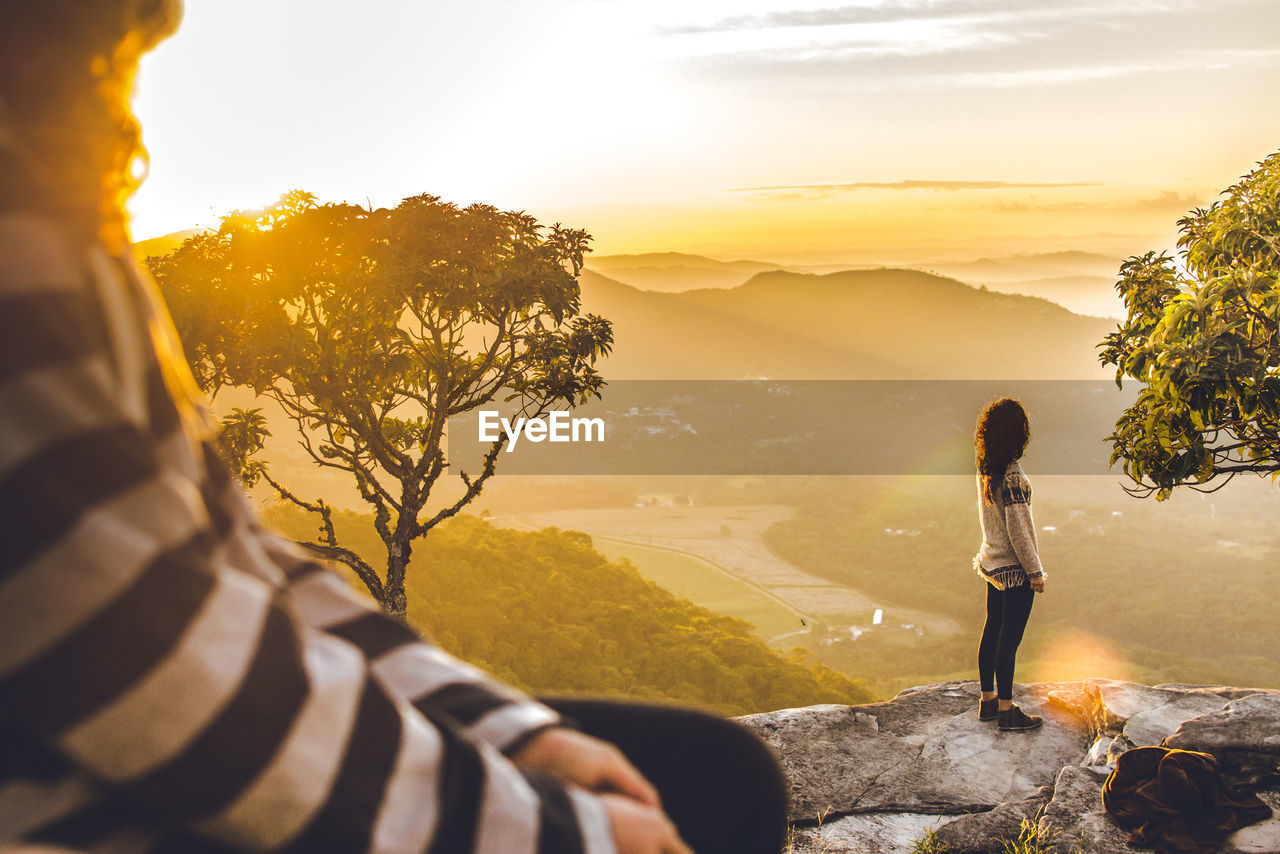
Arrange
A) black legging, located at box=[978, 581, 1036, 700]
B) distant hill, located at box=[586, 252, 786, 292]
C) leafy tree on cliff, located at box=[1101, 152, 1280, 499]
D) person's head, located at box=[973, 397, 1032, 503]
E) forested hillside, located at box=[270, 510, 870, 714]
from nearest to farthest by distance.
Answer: leafy tree on cliff, located at box=[1101, 152, 1280, 499]
person's head, located at box=[973, 397, 1032, 503]
black legging, located at box=[978, 581, 1036, 700]
forested hillside, located at box=[270, 510, 870, 714]
distant hill, located at box=[586, 252, 786, 292]

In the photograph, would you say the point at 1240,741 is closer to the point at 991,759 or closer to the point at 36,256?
the point at 991,759

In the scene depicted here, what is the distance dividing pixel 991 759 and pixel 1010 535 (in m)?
1.59

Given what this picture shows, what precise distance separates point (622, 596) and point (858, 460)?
50.7 metres

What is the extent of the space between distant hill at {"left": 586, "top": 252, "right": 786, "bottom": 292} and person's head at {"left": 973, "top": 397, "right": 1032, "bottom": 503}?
6207cm

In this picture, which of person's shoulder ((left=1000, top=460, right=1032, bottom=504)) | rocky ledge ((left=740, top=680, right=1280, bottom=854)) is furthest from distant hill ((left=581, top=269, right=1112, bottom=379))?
person's shoulder ((left=1000, top=460, right=1032, bottom=504))

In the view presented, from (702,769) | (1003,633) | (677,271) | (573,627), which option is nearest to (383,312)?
(1003,633)

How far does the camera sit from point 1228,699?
6207 millimetres

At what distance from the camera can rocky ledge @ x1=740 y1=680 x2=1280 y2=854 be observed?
4.84 m

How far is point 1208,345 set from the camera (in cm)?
396

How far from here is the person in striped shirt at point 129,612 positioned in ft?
1.81

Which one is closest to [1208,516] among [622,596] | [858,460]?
[858,460]

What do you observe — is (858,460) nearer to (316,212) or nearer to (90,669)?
(316,212)

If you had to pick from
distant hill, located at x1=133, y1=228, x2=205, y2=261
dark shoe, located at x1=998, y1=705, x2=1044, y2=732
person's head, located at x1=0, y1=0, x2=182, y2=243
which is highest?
distant hill, located at x1=133, y1=228, x2=205, y2=261

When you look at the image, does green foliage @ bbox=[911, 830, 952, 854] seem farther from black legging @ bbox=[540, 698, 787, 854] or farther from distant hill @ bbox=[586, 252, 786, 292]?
distant hill @ bbox=[586, 252, 786, 292]
